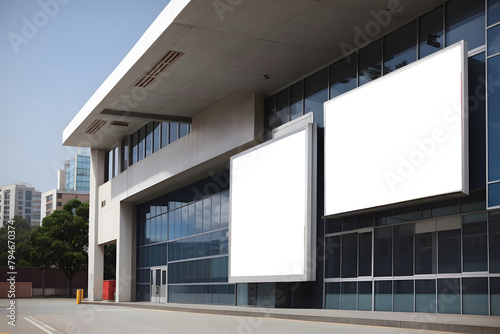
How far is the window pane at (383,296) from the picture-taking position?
20.2 metres

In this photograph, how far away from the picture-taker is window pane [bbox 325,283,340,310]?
73.7 feet

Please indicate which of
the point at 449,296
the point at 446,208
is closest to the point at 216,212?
the point at 446,208

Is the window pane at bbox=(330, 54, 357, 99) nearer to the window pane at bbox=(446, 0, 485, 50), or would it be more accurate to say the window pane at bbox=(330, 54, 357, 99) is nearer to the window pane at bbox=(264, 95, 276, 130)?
the window pane at bbox=(264, 95, 276, 130)

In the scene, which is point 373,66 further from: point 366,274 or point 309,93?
point 366,274

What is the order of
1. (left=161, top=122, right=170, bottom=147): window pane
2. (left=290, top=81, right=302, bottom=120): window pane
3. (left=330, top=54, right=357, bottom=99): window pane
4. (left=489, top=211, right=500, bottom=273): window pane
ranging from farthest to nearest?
(left=161, top=122, right=170, bottom=147): window pane < (left=290, top=81, right=302, bottom=120): window pane < (left=330, top=54, right=357, bottom=99): window pane < (left=489, top=211, right=500, bottom=273): window pane

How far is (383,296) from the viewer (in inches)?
805

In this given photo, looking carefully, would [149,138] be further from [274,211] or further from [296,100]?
[274,211]

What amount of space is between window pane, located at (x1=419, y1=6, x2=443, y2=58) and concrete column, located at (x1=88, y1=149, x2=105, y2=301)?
32275mm

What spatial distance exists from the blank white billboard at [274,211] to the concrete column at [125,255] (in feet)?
55.3

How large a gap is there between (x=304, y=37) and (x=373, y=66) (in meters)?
2.40

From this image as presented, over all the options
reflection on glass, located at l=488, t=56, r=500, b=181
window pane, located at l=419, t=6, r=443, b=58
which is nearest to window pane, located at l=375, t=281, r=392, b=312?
reflection on glass, located at l=488, t=56, r=500, b=181

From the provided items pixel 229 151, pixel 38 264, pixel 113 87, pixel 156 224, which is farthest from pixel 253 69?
pixel 38 264

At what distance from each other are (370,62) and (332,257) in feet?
22.1

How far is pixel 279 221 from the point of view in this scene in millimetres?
24594
